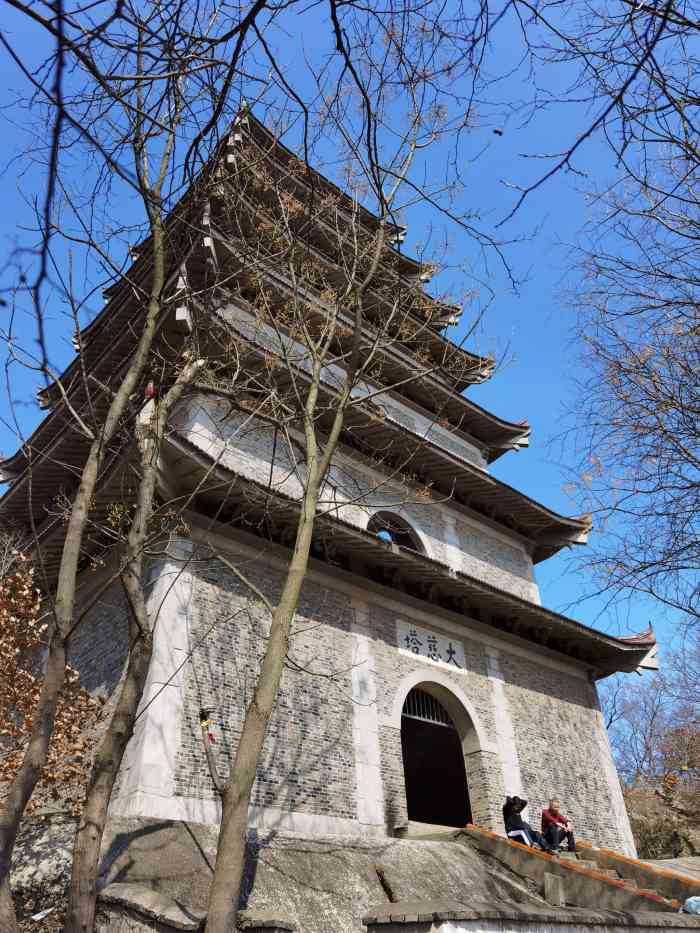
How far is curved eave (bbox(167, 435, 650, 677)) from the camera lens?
7926 millimetres

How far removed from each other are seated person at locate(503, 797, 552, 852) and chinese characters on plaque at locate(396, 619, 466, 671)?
2008mm

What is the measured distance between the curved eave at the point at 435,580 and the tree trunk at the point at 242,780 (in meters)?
1.88

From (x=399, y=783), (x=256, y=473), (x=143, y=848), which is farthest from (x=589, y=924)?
(x=256, y=473)

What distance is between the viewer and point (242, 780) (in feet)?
13.5

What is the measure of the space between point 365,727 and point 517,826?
223cm

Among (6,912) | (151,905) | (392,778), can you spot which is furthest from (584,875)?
(6,912)

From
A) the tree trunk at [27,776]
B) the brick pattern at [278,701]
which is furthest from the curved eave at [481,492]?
the tree trunk at [27,776]

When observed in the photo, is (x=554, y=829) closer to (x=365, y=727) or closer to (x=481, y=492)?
(x=365, y=727)

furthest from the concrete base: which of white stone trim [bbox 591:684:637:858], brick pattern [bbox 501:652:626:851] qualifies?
white stone trim [bbox 591:684:637:858]

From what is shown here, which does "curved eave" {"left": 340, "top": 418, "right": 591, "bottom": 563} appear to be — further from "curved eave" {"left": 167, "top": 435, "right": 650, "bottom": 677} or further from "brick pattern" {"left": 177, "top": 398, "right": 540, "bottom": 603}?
"curved eave" {"left": 167, "top": 435, "right": 650, "bottom": 677}

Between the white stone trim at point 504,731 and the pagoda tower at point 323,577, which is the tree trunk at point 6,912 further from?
the white stone trim at point 504,731

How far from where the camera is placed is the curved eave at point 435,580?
7.93 metres

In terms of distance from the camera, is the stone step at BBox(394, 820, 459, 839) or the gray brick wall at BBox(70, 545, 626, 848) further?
the stone step at BBox(394, 820, 459, 839)

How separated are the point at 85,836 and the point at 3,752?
13.2 feet
